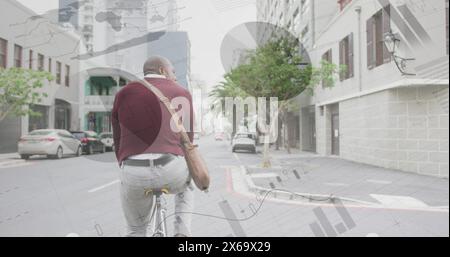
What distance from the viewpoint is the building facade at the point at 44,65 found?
5.92 m

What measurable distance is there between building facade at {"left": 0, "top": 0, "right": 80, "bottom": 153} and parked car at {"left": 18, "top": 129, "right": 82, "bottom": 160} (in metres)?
0.34

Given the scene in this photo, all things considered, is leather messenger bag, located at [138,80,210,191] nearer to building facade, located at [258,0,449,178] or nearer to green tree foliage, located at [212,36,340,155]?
building facade, located at [258,0,449,178]

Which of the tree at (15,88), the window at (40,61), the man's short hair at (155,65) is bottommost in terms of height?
the man's short hair at (155,65)

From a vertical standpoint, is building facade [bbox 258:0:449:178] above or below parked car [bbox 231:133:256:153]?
above

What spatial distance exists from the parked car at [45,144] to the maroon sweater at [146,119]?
1132 centimetres

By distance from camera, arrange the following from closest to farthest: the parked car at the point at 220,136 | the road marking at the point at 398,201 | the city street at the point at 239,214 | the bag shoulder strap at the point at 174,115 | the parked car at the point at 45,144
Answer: the bag shoulder strap at the point at 174,115 → the city street at the point at 239,214 → the road marking at the point at 398,201 → the parked car at the point at 45,144 → the parked car at the point at 220,136

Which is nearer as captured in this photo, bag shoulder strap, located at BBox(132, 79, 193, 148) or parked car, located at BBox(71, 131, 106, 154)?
bag shoulder strap, located at BBox(132, 79, 193, 148)

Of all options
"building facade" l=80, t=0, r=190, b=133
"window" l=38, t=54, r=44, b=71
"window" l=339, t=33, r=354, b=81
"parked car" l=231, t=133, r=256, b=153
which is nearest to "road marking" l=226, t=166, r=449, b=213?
"building facade" l=80, t=0, r=190, b=133

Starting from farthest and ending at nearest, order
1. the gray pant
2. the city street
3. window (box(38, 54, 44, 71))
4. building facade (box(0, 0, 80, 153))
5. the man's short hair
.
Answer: window (box(38, 54, 44, 71)) → building facade (box(0, 0, 80, 153)) → the city street → the man's short hair → the gray pant

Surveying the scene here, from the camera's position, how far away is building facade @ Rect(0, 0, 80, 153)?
5.92 meters

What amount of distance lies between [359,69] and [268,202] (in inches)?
372

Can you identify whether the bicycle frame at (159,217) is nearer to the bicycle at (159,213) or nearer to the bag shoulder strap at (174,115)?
the bicycle at (159,213)

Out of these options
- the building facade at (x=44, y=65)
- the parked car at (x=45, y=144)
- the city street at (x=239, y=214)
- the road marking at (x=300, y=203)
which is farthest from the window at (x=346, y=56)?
the parked car at (x=45, y=144)
